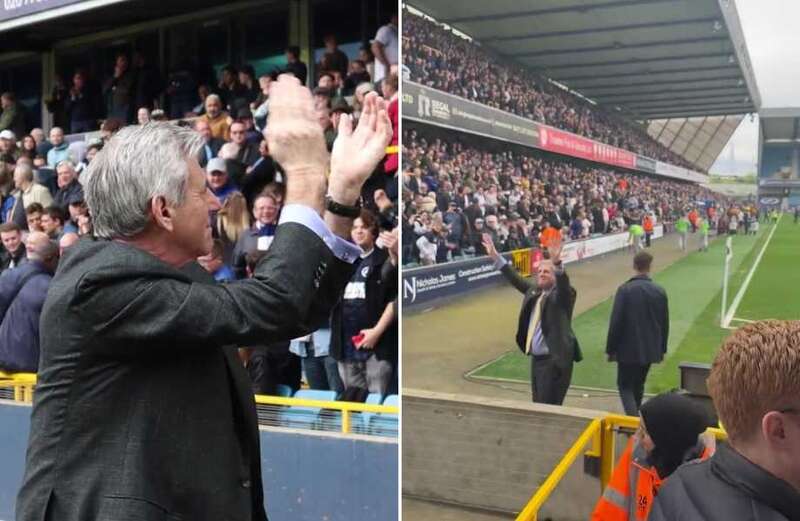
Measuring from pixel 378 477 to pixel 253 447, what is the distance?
8.42 ft

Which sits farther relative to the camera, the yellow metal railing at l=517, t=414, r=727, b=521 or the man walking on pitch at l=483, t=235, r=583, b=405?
the man walking on pitch at l=483, t=235, r=583, b=405

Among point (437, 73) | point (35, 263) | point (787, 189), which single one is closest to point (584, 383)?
point (787, 189)

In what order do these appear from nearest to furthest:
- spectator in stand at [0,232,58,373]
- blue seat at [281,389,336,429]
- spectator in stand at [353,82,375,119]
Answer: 1. blue seat at [281,389,336,429]
2. spectator in stand at [353,82,375,119]
3. spectator in stand at [0,232,58,373]

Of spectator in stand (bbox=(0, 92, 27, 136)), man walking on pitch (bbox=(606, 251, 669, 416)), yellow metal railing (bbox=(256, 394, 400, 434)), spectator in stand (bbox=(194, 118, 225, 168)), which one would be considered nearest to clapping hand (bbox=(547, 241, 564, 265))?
man walking on pitch (bbox=(606, 251, 669, 416))

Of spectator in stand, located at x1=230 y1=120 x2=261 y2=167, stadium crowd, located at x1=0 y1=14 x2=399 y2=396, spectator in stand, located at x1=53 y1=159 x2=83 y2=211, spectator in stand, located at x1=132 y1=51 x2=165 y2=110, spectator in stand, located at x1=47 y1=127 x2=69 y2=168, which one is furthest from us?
spectator in stand, located at x1=47 y1=127 x2=69 y2=168

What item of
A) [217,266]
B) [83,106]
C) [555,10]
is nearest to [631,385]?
[555,10]

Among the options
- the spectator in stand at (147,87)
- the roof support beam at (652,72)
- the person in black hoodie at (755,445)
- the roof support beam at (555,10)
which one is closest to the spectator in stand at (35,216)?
the spectator in stand at (147,87)

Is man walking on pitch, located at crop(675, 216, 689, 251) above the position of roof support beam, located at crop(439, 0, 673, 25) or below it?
below

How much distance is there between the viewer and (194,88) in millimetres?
6953

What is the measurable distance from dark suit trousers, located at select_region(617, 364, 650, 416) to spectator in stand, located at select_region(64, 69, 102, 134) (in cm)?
658

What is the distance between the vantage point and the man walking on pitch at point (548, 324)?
2.96 meters

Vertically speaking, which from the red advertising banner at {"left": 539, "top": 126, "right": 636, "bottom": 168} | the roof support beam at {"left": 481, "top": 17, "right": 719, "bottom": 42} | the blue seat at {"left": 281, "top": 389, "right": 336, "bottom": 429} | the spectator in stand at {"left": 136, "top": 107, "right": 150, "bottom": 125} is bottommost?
the blue seat at {"left": 281, "top": 389, "right": 336, "bottom": 429}

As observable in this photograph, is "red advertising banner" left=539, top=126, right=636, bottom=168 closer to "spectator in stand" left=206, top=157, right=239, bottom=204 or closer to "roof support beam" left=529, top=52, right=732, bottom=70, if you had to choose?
"roof support beam" left=529, top=52, right=732, bottom=70

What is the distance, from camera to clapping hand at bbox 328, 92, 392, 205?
1.36m
